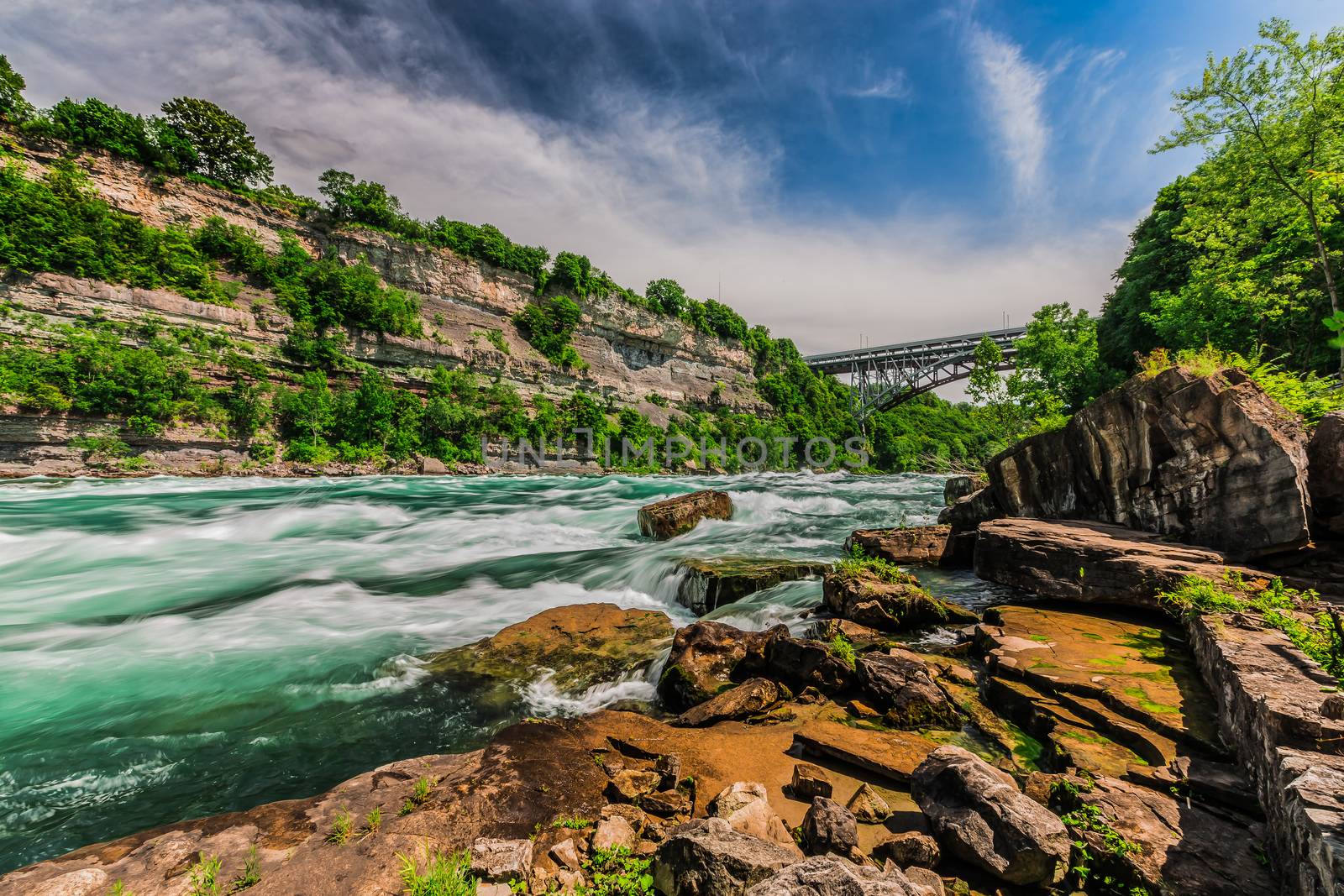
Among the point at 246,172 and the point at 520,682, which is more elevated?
the point at 246,172

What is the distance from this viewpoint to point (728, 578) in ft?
27.0

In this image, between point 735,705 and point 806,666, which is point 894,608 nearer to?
point 806,666

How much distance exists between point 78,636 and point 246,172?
48.7 meters

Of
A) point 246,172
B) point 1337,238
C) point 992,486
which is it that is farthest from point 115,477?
point 1337,238

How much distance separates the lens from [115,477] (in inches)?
960

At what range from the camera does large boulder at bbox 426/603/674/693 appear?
6117 mm

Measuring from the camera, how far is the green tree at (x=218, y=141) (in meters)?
38.2

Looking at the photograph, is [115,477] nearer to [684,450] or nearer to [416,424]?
[416,424]

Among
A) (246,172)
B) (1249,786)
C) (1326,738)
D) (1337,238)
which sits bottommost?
(1249,786)

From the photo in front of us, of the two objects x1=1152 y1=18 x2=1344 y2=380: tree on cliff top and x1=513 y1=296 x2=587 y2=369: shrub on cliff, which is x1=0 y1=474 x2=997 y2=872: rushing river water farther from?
x1=513 y1=296 x2=587 y2=369: shrub on cliff

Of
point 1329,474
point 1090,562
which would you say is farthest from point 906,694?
point 1329,474

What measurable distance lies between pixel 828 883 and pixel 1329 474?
7.95 meters

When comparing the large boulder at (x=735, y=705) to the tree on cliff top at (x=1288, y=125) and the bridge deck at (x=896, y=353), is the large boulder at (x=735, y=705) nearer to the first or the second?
the tree on cliff top at (x=1288, y=125)

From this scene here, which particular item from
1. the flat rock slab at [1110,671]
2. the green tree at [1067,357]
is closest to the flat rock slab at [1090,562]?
the flat rock slab at [1110,671]
